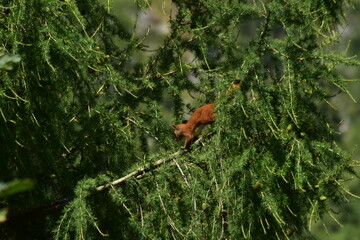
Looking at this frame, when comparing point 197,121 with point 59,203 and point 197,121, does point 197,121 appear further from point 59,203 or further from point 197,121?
point 59,203

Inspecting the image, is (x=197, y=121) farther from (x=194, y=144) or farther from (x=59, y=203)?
(x=59, y=203)

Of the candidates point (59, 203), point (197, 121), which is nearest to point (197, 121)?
point (197, 121)

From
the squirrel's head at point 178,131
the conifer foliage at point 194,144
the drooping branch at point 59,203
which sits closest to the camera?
the conifer foliage at point 194,144

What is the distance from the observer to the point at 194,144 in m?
1.49

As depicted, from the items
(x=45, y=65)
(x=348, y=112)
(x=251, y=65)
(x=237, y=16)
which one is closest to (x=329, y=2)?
(x=237, y=16)

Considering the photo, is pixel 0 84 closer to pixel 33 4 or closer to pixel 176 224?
pixel 33 4

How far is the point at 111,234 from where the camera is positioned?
5.35 feet

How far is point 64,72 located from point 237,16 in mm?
454

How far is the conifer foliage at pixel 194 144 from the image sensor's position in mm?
1315

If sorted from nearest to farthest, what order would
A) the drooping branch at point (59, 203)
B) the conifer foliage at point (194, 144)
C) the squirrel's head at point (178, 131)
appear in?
1. the conifer foliage at point (194, 144)
2. the drooping branch at point (59, 203)
3. the squirrel's head at point (178, 131)

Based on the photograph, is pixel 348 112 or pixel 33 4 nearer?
pixel 33 4

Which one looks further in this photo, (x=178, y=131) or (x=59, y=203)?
(x=178, y=131)

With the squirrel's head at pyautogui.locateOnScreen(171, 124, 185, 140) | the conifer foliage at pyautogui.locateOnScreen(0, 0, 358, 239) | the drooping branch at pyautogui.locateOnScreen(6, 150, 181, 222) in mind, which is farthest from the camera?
the squirrel's head at pyautogui.locateOnScreen(171, 124, 185, 140)

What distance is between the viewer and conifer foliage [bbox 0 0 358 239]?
1.32m
